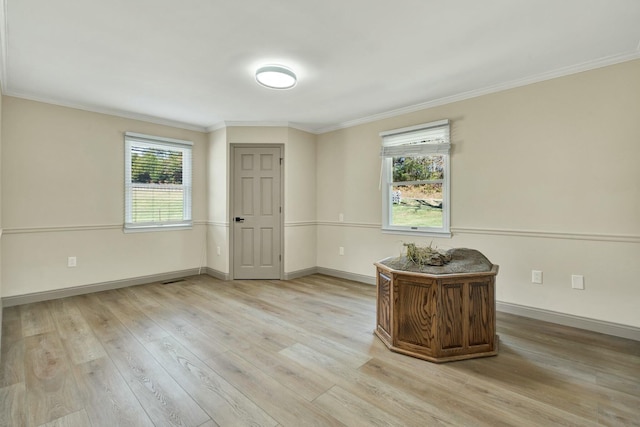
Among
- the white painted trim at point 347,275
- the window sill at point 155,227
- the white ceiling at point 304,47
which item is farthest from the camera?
the white painted trim at point 347,275

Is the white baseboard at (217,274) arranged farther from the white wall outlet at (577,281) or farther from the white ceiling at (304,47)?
Answer: the white wall outlet at (577,281)

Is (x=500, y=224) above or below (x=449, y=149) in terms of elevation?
below

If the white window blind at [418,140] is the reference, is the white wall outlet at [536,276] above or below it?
below

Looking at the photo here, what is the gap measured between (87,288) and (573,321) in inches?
221

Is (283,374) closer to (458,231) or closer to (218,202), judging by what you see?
(458,231)

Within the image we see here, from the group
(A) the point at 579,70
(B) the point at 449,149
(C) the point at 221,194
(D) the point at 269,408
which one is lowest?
(D) the point at 269,408

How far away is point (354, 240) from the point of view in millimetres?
4652

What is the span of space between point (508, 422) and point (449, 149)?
9.30ft

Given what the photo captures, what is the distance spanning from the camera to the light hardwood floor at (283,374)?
168cm

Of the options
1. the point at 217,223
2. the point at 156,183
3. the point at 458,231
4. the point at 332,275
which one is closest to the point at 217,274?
the point at 217,223

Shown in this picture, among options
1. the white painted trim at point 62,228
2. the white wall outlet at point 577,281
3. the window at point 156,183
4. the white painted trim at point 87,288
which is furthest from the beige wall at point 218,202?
the white wall outlet at point 577,281

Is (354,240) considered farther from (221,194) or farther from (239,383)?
(239,383)

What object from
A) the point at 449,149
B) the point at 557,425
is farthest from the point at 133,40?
the point at 557,425

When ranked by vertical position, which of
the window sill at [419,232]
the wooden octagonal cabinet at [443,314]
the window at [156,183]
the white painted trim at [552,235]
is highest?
the window at [156,183]
